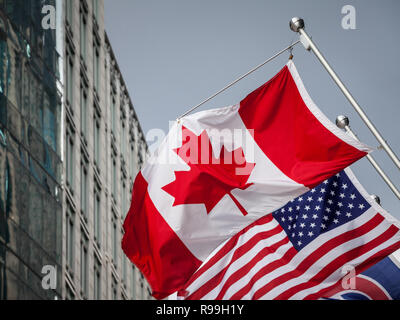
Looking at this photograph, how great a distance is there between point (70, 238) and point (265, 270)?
17.5 metres

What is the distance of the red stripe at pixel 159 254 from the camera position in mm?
13547

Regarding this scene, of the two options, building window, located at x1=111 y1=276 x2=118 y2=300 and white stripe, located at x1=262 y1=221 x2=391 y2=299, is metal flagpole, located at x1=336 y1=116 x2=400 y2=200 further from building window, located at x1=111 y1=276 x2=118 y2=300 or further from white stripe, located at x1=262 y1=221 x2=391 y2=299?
building window, located at x1=111 y1=276 x2=118 y2=300

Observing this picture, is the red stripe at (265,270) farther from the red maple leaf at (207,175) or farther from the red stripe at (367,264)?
the red maple leaf at (207,175)

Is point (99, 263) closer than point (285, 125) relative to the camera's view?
No

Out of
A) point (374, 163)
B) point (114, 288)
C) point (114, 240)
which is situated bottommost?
point (374, 163)

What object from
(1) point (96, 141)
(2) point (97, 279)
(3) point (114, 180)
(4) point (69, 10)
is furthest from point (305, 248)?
(3) point (114, 180)

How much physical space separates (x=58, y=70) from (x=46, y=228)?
654 cm

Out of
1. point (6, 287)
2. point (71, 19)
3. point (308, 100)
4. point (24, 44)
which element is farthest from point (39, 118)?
point (308, 100)

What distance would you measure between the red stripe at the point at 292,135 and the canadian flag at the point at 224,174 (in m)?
0.02

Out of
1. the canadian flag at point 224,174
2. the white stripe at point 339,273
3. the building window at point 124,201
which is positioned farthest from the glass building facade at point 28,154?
the building window at point 124,201

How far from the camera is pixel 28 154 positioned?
2438 centimetres

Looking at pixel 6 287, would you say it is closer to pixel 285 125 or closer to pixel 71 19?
pixel 285 125

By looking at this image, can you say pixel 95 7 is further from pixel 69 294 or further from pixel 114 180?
pixel 69 294

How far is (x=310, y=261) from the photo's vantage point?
46.0ft
